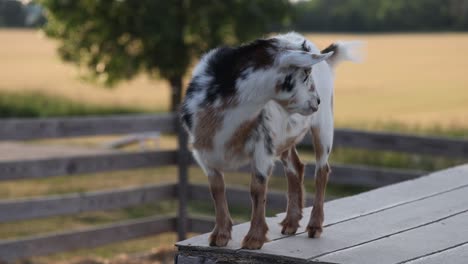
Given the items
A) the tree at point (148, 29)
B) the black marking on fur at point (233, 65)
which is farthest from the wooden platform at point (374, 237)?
the tree at point (148, 29)

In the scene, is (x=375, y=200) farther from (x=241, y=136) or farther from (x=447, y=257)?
Result: (x=241, y=136)

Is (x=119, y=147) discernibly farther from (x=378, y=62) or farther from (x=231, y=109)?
(x=378, y=62)

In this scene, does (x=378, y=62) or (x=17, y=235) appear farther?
(x=378, y=62)

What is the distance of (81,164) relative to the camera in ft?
24.7

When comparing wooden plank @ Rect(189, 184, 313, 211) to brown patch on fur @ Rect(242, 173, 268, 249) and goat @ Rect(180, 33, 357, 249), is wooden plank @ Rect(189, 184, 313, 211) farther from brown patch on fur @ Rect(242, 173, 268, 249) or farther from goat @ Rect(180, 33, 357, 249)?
brown patch on fur @ Rect(242, 173, 268, 249)

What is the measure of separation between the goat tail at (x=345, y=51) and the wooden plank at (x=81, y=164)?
12.4 feet

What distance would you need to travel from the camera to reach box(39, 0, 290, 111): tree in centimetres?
1180

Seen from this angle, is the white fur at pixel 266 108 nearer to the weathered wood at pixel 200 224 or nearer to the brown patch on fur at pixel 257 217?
the brown patch on fur at pixel 257 217

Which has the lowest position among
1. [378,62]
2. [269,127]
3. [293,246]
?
[378,62]

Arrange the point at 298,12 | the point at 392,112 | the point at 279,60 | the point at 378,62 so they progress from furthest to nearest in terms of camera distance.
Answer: the point at 378,62 < the point at 392,112 < the point at 298,12 < the point at 279,60

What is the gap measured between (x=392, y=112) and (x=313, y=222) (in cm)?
1537

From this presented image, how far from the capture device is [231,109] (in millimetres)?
3385

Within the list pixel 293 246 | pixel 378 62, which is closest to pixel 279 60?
pixel 293 246

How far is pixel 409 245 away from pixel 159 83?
40.9 ft
